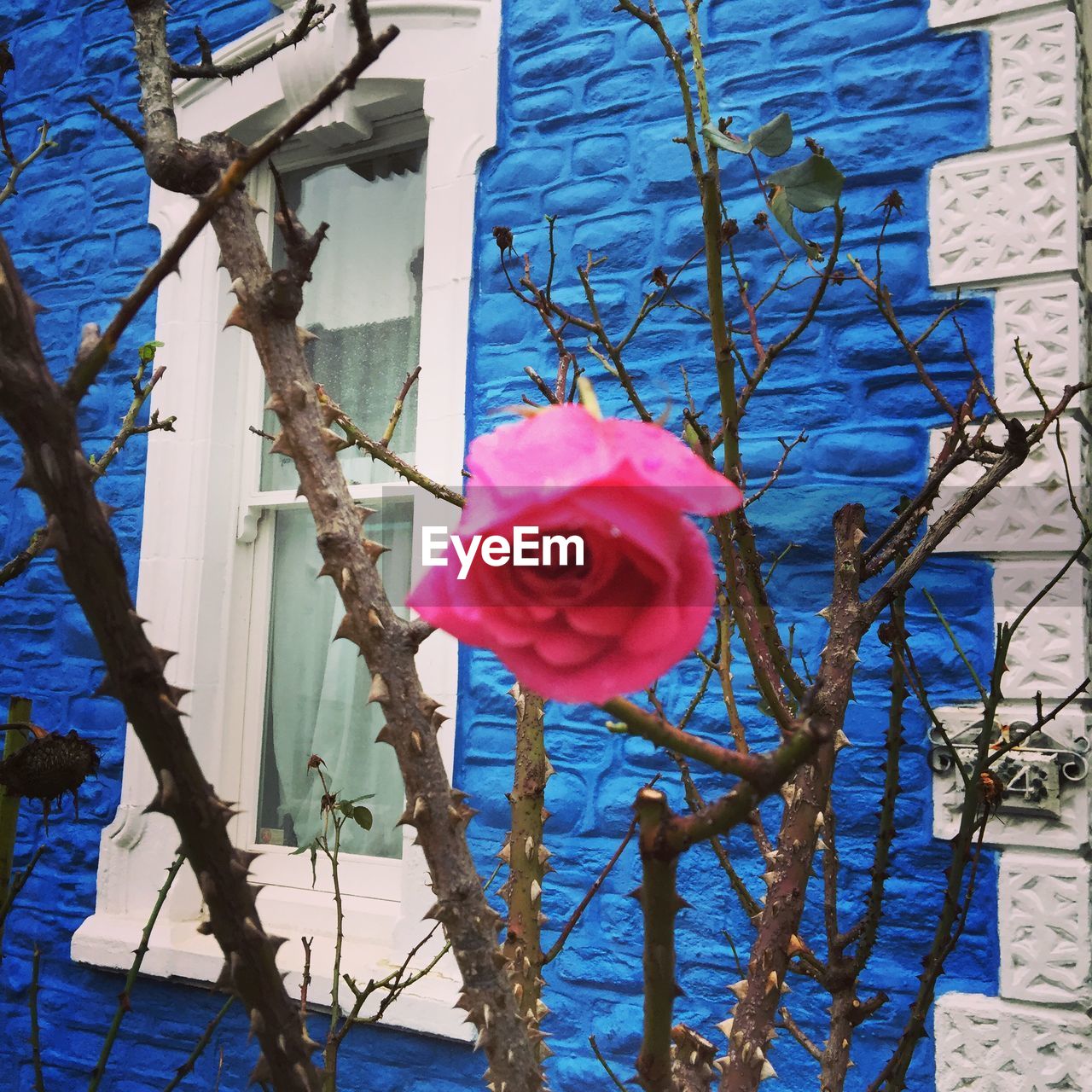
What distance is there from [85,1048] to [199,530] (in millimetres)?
1509

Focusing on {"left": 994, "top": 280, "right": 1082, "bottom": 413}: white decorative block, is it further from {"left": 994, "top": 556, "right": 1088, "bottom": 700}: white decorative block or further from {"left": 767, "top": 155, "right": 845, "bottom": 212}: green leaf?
{"left": 767, "top": 155, "right": 845, "bottom": 212}: green leaf

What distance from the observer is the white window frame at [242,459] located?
7.91ft

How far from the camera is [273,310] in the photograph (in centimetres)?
47

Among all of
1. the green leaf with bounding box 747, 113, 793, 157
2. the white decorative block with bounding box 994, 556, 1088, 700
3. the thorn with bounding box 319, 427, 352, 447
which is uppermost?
the white decorative block with bounding box 994, 556, 1088, 700

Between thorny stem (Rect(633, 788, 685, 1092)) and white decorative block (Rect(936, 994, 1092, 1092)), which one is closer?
thorny stem (Rect(633, 788, 685, 1092))

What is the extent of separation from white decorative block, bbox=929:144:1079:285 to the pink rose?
193cm

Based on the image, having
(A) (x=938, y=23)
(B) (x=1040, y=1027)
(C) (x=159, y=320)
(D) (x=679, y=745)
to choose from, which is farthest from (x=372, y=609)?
(C) (x=159, y=320)

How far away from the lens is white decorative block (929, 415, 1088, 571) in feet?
5.80

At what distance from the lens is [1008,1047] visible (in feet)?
5.60

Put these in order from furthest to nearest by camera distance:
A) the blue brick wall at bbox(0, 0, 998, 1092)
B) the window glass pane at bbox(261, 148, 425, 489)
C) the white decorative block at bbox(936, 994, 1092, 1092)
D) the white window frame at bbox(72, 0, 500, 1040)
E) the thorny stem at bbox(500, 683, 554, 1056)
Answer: the window glass pane at bbox(261, 148, 425, 489), the white window frame at bbox(72, 0, 500, 1040), the blue brick wall at bbox(0, 0, 998, 1092), the white decorative block at bbox(936, 994, 1092, 1092), the thorny stem at bbox(500, 683, 554, 1056)

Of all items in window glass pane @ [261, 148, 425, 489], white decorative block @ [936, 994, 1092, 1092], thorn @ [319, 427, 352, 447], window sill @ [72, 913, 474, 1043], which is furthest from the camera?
window glass pane @ [261, 148, 425, 489]

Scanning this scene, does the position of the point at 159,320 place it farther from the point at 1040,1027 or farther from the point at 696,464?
the point at 696,464

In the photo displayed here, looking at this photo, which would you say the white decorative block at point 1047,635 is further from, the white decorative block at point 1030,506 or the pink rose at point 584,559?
the pink rose at point 584,559

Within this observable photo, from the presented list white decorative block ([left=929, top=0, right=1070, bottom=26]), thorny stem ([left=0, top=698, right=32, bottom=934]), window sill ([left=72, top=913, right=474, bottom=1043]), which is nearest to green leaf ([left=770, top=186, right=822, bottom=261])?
thorny stem ([left=0, top=698, right=32, bottom=934])
